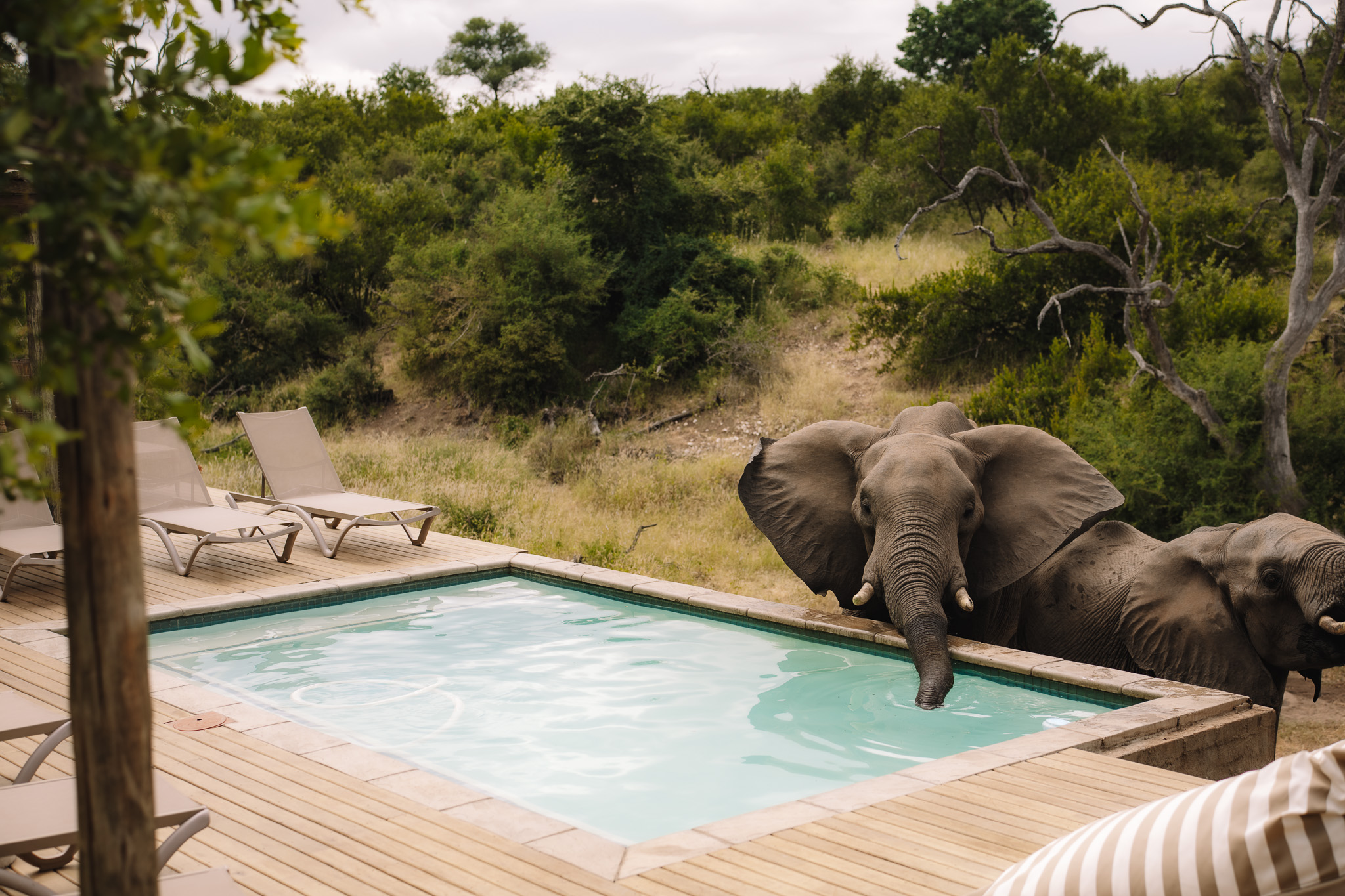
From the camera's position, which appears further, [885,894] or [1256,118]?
[1256,118]

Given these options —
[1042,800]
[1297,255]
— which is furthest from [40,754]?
[1297,255]

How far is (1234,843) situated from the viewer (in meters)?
1.81

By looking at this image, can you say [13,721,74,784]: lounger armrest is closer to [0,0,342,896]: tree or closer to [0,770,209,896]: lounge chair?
[0,770,209,896]: lounge chair

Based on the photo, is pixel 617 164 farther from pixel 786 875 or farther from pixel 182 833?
pixel 182 833

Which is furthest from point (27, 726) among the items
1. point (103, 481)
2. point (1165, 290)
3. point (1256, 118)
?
point (1256, 118)

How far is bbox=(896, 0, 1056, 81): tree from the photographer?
1043 inches

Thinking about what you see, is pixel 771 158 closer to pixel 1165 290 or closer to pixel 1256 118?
pixel 1256 118

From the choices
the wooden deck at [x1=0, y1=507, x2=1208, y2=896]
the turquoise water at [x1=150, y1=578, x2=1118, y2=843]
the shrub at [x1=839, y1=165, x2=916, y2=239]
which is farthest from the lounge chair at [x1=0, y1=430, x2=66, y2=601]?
the shrub at [x1=839, y1=165, x2=916, y2=239]

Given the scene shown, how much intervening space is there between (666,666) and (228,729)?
2.50 metres

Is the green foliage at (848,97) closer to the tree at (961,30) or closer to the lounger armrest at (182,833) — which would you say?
the tree at (961,30)

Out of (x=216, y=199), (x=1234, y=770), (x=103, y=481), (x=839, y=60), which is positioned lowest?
(x=1234, y=770)

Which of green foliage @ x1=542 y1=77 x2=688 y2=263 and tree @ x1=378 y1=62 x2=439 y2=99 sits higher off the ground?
tree @ x1=378 y1=62 x2=439 y2=99

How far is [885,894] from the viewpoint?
2.93m

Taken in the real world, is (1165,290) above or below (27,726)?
above
